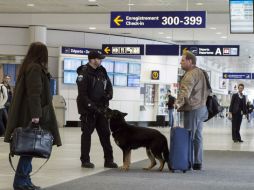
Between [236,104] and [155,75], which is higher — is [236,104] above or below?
below

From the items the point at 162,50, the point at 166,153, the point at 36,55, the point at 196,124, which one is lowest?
the point at 166,153

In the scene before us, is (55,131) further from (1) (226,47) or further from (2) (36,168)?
(1) (226,47)

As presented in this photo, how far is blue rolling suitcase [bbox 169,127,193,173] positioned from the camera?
8.59 m

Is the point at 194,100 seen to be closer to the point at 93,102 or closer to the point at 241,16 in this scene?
the point at 93,102

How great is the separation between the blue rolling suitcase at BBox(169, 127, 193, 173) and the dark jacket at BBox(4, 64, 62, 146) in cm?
262

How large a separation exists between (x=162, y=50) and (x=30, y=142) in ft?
A: 57.0

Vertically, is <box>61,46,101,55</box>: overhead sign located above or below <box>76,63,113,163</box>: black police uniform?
above

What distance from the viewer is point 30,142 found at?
611 cm

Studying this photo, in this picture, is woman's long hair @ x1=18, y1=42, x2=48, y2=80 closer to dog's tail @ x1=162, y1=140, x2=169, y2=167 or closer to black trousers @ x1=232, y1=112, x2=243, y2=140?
dog's tail @ x1=162, y1=140, x2=169, y2=167

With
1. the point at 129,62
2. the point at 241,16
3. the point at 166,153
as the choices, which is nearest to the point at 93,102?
the point at 166,153

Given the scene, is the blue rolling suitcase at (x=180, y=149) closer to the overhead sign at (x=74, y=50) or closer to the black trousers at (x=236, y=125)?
the black trousers at (x=236, y=125)

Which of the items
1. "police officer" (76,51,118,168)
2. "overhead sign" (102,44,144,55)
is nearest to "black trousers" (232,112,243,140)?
"overhead sign" (102,44,144,55)

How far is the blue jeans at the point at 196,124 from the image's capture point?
894 centimetres

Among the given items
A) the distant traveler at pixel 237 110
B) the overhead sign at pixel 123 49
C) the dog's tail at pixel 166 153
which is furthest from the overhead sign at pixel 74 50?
the dog's tail at pixel 166 153
